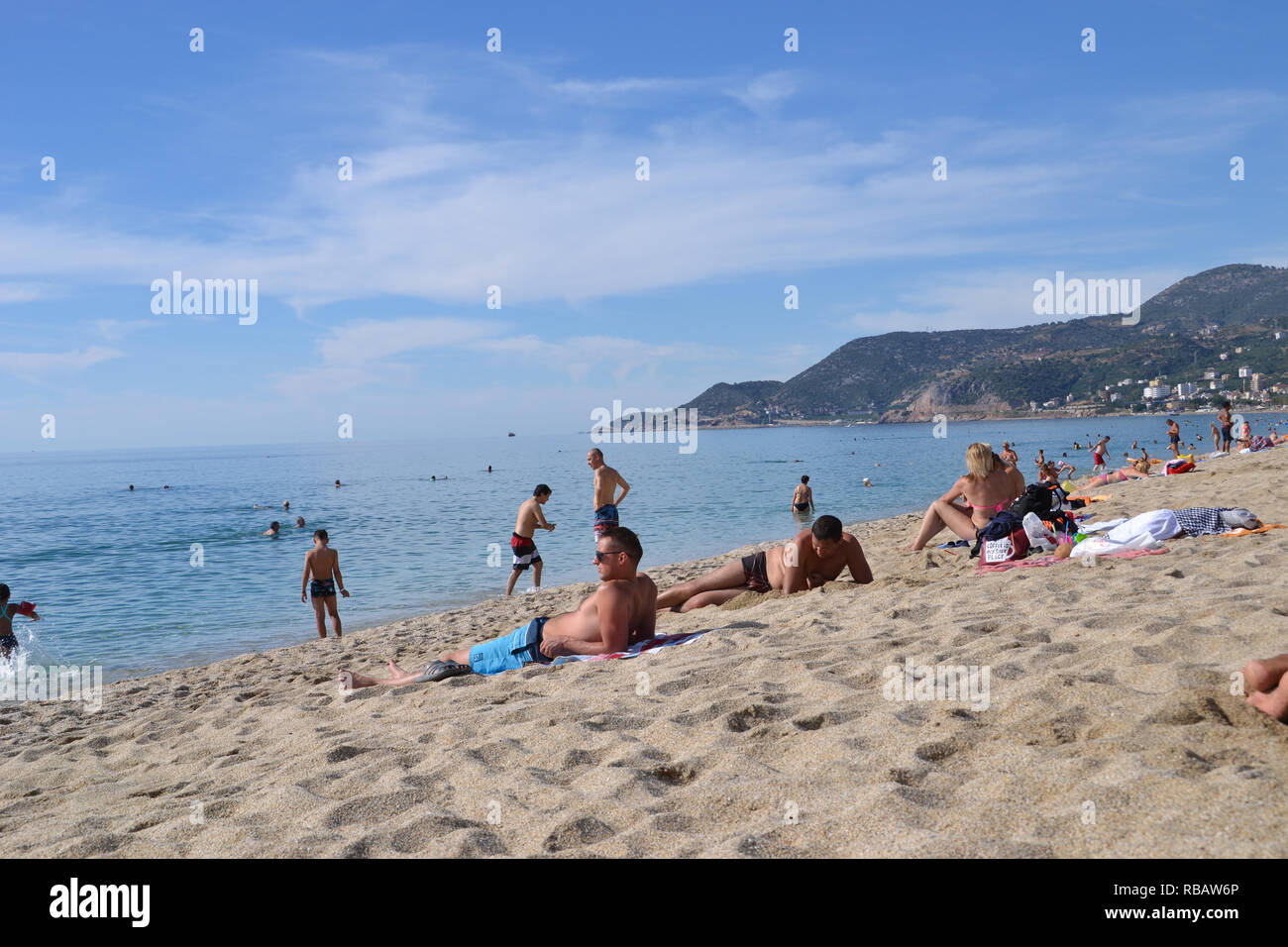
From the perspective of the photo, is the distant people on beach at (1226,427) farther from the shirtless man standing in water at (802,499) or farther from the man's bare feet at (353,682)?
the man's bare feet at (353,682)

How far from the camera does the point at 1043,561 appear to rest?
729 centimetres

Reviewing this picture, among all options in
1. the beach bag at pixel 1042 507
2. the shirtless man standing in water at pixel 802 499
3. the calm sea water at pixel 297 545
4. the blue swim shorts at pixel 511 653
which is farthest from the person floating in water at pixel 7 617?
the shirtless man standing in water at pixel 802 499

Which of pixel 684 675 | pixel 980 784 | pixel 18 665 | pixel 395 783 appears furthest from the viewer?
pixel 18 665

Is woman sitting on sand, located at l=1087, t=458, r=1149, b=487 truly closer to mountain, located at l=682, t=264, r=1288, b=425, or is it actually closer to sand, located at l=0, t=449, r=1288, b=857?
sand, located at l=0, t=449, r=1288, b=857

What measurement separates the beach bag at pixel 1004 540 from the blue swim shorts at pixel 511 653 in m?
4.61

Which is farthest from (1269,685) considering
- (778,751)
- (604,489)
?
(604,489)

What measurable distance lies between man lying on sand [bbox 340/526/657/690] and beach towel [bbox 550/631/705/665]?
0.06 m

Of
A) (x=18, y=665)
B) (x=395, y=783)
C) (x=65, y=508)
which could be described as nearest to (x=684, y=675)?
(x=395, y=783)

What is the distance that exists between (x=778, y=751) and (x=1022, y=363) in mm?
138999

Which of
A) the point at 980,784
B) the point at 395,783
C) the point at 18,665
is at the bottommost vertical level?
the point at 18,665
